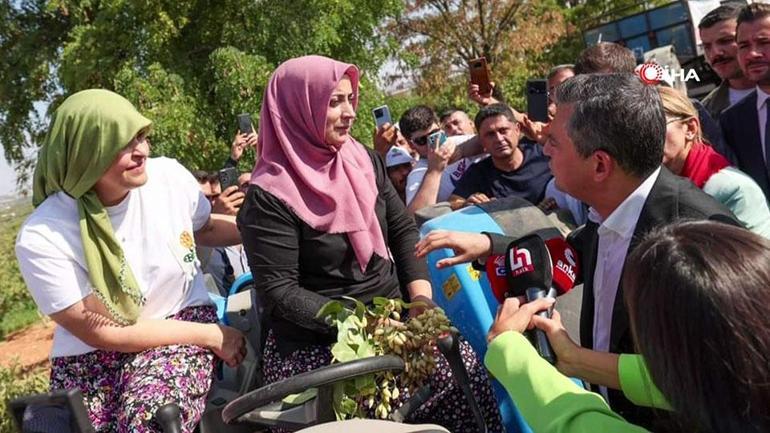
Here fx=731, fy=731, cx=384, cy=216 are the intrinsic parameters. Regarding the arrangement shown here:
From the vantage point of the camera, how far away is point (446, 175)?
4582 millimetres

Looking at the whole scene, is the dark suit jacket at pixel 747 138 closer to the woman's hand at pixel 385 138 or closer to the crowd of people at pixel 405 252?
the crowd of people at pixel 405 252

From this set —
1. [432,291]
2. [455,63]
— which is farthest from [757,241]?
[455,63]

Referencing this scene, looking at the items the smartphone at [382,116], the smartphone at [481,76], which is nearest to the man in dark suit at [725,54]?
the smartphone at [481,76]

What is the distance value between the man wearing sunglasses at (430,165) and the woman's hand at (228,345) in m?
1.67

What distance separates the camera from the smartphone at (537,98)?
153 inches

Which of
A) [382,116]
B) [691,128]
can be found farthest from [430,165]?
[691,128]

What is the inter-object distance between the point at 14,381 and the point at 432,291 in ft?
12.1

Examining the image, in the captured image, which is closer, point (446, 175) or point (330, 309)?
point (330, 309)

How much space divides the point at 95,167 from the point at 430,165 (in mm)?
2209

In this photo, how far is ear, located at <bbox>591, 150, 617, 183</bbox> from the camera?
1.97 meters

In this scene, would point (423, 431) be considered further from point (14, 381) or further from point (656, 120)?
point (14, 381)

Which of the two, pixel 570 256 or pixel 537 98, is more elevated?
pixel 537 98

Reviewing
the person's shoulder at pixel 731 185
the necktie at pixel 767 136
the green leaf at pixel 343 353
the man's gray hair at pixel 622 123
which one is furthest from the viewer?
the necktie at pixel 767 136

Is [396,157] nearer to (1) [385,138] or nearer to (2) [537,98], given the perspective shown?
(1) [385,138]
